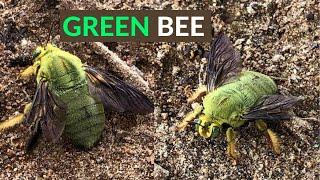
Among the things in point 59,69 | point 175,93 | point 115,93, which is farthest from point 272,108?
point 59,69

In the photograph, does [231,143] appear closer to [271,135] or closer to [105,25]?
[271,135]

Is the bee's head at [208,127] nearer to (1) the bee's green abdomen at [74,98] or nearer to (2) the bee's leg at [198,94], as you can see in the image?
(2) the bee's leg at [198,94]

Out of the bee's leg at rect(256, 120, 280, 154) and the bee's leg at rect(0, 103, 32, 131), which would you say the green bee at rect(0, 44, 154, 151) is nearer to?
the bee's leg at rect(0, 103, 32, 131)

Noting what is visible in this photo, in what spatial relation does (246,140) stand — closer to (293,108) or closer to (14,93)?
(293,108)

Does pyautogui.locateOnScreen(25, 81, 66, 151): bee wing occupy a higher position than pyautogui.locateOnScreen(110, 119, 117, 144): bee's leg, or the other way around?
pyautogui.locateOnScreen(25, 81, 66, 151): bee wing

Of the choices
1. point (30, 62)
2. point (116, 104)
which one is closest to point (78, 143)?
point (116, 104)

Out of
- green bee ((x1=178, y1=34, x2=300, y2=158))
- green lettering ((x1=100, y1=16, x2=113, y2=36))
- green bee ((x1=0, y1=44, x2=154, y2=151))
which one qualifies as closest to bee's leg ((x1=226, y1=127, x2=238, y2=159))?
green bee ((x1=178, y1=34, x2=300, y2=158))
